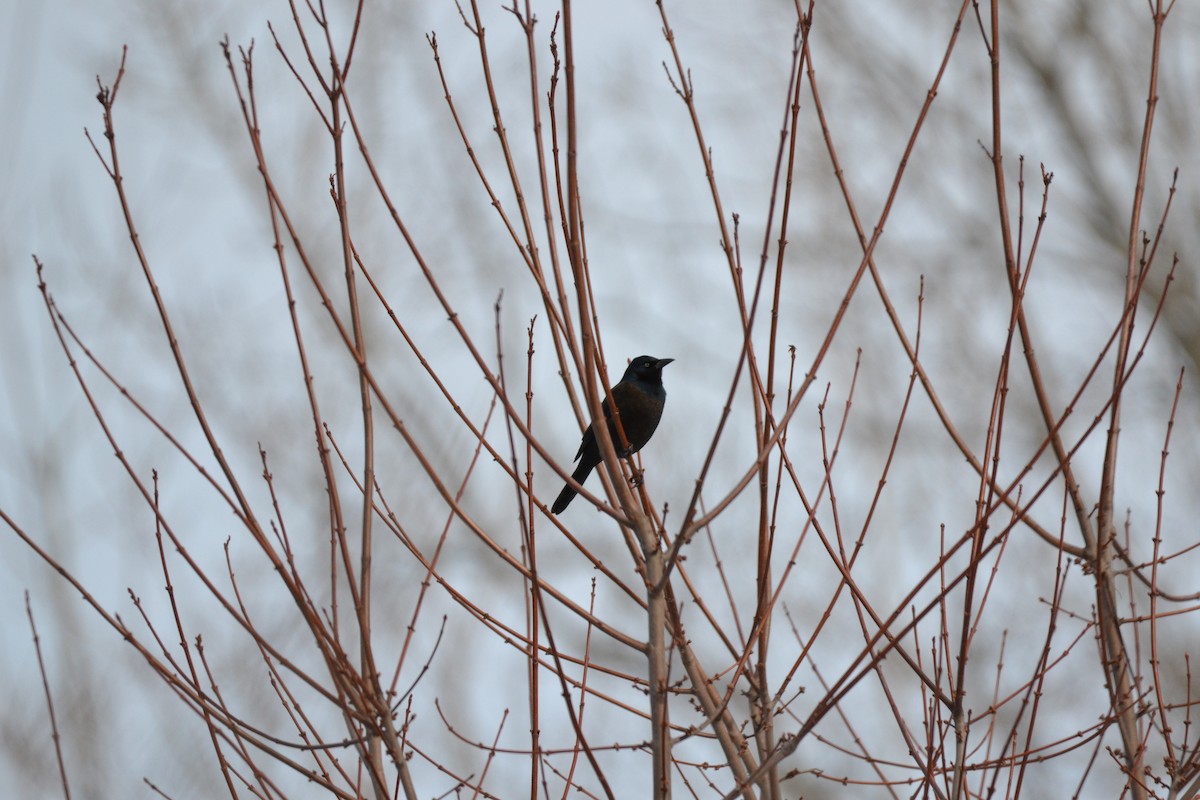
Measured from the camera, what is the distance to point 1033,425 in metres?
9.70

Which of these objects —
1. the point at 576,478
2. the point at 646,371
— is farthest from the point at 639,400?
the point at 576,478

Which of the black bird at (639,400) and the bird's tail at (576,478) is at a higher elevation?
the black bird at (639,400)

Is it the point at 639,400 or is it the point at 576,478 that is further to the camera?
the point at 576,478

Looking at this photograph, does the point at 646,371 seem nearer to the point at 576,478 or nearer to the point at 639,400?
the point at 639,400

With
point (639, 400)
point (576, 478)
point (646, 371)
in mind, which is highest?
point (646, 371)

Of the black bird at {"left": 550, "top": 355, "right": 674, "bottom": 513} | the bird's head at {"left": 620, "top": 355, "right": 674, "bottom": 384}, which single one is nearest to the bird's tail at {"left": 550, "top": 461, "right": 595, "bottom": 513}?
the black bird at {"left": 550, "top": 355, "right": 674, "bottom": 513}

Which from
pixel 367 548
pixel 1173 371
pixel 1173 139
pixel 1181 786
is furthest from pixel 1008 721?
pixel 367 548

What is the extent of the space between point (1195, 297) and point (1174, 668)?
3066 millimetres

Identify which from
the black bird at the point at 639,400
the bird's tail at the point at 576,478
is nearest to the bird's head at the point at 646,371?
the black bird at the point at 639,400

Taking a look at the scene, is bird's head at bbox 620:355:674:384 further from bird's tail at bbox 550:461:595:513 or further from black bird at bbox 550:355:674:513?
bird's tail at bbox 550:461:595:513

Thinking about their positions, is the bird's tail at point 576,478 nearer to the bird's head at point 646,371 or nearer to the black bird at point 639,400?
the black bird at point 639,400

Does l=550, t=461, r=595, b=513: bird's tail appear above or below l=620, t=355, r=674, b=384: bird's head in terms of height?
below

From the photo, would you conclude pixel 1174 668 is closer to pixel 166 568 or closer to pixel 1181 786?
pixel 1181 786

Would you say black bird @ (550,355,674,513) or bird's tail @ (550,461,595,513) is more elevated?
black bird @ (550,355,674,513)
